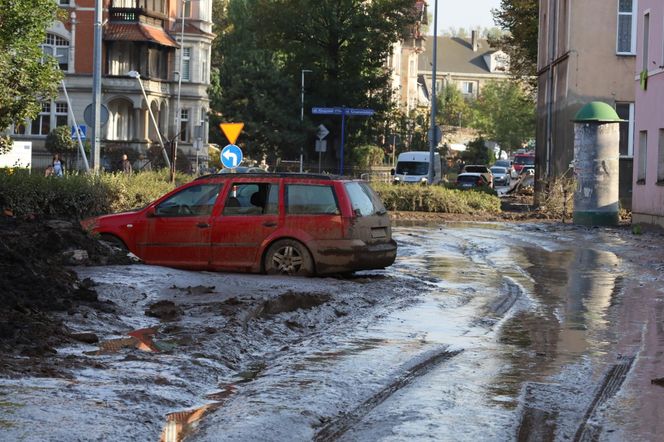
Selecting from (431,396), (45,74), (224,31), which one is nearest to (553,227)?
(45,74)

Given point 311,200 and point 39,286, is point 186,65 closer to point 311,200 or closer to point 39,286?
point 311,200

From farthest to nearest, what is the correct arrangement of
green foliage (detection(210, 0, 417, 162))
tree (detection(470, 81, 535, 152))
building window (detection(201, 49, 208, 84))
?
tree (detection(470, 81, 535, 152))
building window (detection(201, 49, 208, 84))
green foliage (detection(210, 0, 417, 162))

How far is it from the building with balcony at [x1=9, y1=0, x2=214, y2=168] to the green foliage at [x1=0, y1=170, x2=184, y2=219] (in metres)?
42.3

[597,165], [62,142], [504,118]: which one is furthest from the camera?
[504,118]

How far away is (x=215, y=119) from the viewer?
7662 cm

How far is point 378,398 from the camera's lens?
8.68m

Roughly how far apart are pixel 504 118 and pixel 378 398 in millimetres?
113833

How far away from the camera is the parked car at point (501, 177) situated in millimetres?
78312

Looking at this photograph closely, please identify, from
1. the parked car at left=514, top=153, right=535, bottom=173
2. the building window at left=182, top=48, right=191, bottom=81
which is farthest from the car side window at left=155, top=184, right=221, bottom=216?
the parked car at left=514, top=153, right=535, bottom=173

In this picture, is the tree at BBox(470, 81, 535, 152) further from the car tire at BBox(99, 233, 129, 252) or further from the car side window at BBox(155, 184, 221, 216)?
the car tire at BBox(99, 233, 129, 252)

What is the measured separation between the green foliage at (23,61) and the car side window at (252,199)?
16828mm

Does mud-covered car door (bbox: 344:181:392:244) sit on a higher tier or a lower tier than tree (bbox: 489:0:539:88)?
lower

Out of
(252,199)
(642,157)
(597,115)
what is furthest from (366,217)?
(642,157)

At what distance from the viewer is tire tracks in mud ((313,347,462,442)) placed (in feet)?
24.7
